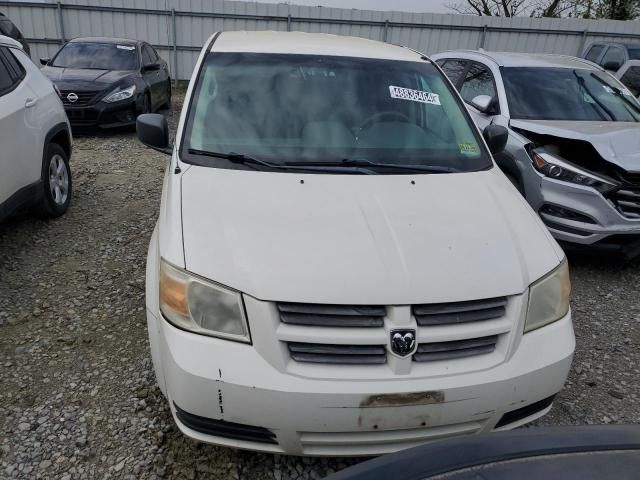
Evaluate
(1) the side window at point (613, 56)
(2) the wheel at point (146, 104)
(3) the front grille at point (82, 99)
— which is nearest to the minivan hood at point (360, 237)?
(3) the front grille at point (82, 99)

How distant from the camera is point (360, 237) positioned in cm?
208

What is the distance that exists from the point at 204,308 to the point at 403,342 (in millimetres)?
739

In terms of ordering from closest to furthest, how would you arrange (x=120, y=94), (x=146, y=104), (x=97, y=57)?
(x=120, y=94)
(x=146, y=104)
(x=97, y=57)

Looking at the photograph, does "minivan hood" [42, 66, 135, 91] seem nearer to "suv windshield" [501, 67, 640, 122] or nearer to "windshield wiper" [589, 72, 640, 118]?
"suv windshield" [501, 67, 640, 122]

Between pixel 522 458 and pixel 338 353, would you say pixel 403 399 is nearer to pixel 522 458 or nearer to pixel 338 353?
pixel 338 353

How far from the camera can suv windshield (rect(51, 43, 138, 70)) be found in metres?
8.65

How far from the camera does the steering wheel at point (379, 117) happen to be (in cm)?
291

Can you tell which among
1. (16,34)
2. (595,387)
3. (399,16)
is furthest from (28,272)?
(399,16)

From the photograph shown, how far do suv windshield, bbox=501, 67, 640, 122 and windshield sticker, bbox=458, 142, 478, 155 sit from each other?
85.7 inches

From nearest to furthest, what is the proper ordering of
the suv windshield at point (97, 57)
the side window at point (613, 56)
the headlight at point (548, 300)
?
the headlight at point (548, 300)
the suv windshield at point (97, 57)
the side window at point (613, 56)

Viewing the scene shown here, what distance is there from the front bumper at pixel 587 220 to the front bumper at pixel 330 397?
249cm

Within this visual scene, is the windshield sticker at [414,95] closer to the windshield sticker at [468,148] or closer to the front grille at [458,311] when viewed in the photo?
the windshield sticker at [468,148]

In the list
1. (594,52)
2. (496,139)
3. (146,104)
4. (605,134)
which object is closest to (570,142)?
(605,134)

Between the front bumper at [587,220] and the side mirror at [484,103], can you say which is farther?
the side mirror at [484,103]
